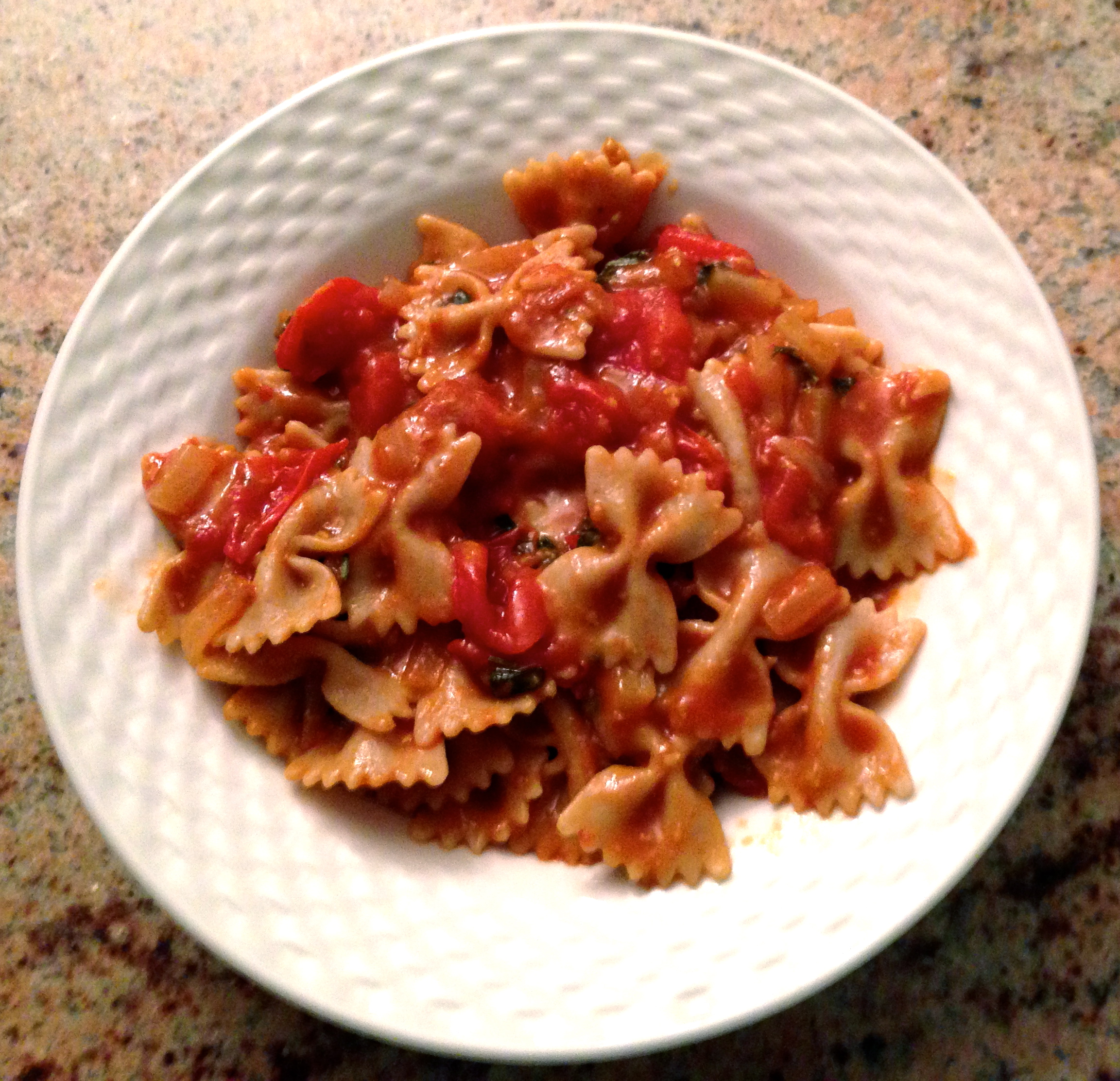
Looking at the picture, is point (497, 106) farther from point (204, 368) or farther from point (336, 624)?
point (336, 624)

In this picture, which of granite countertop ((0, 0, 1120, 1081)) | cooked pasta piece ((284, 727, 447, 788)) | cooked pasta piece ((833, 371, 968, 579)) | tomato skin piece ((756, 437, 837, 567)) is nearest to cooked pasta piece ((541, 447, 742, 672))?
tomato skin piece ((756, 437, 837, 567))

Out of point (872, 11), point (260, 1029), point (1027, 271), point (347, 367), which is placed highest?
point (872, 11)

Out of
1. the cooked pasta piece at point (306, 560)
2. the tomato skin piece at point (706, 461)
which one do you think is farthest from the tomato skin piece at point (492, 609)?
the tomato skin piece at point (706, 461)

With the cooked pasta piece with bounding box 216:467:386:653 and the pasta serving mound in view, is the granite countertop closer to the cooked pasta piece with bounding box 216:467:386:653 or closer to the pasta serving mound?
the pasta serving mound

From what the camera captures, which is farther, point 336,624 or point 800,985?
point 336,624

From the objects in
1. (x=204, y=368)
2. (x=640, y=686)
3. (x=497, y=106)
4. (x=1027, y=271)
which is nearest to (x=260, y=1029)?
(x=640, y=686)

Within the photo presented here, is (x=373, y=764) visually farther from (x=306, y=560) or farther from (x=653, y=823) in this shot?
(x=653, y=823)

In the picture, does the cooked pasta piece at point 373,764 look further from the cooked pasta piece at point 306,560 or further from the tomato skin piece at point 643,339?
the tomato skin piece at point 643,339
